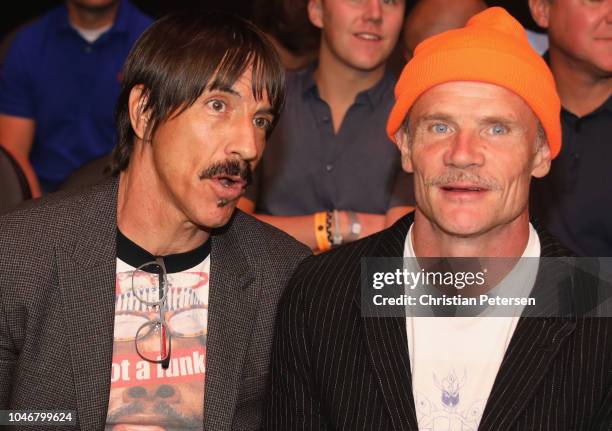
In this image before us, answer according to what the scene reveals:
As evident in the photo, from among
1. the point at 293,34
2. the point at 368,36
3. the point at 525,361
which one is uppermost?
the point at 293,34

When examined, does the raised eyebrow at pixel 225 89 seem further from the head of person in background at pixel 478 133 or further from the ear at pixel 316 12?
the ear at pixel 316 12

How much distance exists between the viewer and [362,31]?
12.5 ft

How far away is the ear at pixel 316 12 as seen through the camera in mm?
→ 3994

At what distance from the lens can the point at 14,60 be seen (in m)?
4.71

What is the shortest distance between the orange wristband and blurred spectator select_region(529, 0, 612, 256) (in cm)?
74

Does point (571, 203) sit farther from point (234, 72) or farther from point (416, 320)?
point (234, 72)

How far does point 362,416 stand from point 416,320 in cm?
28

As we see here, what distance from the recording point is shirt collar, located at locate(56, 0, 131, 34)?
472 centimetres

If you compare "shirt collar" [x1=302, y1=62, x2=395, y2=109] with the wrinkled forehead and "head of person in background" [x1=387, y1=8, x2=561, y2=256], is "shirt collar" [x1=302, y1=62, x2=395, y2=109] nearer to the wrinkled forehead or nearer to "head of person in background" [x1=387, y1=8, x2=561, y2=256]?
"head of person in background" [x1=387, y1=8, x2=561, y2=256]

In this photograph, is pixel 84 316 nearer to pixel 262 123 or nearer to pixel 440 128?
pixel 262 123

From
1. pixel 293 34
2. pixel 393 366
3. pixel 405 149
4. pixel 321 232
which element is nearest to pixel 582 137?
pixel 321 232

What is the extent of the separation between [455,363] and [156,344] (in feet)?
2.61
